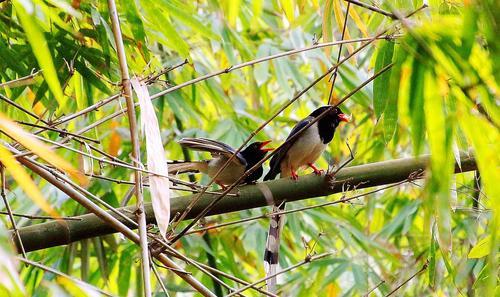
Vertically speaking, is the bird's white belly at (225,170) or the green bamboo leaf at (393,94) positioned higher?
the bird's white belly at (225,170)

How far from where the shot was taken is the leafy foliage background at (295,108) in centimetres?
143

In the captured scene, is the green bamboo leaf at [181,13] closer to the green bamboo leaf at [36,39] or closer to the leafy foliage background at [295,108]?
the leafy foliage background at [295,108]

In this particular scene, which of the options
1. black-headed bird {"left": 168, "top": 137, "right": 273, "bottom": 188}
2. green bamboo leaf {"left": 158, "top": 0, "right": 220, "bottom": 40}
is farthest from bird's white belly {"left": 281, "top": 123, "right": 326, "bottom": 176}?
green bamboo leaf {"left": 158, "top": 0, "right": 220, "bottom": 40}

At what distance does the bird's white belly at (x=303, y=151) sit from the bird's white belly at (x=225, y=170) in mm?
254

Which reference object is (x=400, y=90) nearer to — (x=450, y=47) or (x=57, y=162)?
(x=450, y=47)

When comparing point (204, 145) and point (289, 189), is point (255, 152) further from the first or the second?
point (289, 189)

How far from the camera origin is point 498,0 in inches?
47.5

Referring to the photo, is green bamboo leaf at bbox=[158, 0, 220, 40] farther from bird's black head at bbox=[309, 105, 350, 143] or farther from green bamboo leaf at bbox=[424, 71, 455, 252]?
green bamboo leaf at bbox=[424, 71, 455, 252]

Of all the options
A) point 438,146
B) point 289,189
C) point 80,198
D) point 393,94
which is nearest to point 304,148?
point 289,189

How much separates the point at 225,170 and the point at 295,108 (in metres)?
1.48

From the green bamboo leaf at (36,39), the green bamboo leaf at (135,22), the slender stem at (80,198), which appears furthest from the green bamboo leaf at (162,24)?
the green bamboo leaf at (36,39)

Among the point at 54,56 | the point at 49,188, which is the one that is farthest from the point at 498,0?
the point at 49,188

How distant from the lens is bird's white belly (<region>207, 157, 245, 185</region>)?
2882 mm

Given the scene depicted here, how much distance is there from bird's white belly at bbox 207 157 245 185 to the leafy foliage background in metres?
0.30
